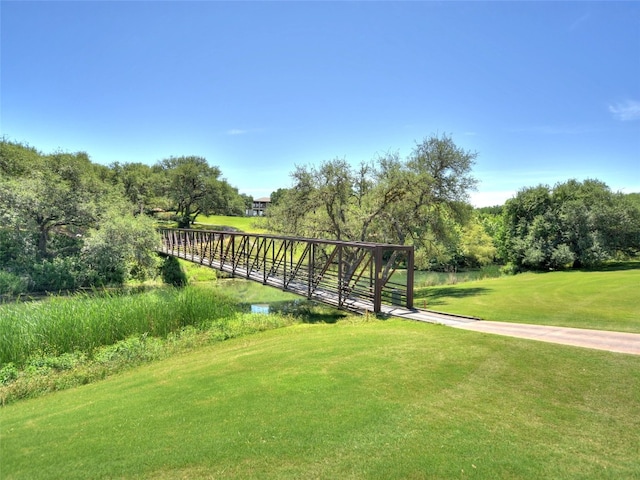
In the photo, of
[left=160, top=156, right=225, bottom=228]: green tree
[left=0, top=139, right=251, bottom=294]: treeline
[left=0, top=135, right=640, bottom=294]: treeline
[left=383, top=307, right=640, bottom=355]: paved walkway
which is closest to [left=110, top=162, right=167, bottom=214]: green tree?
[left=160, top=156, right=225, bottom=228]: green tree

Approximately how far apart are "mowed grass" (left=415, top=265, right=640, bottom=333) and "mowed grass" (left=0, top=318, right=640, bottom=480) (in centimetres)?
500

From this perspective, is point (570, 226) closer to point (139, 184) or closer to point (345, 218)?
point (345, 218)

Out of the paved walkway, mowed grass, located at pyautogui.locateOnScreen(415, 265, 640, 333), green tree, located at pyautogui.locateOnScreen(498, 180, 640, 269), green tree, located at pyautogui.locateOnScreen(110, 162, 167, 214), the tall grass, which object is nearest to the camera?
the paved walkway

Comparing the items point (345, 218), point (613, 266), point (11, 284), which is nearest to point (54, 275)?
point (11, 284)

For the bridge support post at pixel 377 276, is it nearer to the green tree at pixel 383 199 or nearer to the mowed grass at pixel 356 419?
the mowed grass at pixel 356 419

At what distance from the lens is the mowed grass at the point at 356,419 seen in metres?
4.10

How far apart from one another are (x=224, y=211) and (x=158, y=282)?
30465 millimetres

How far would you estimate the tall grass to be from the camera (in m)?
11.2

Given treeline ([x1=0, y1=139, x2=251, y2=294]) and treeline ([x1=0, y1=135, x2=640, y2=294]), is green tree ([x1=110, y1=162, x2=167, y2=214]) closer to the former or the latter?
treeline ([x1=0, y1=135, x2=640, y2=294])

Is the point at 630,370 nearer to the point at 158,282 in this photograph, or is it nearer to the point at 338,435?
the point at 338,435

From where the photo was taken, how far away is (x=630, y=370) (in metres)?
6.48

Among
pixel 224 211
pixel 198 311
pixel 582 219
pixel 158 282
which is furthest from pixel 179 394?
pixel 224 211

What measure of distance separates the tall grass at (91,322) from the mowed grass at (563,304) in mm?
10740

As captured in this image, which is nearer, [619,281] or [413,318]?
[413,318]
